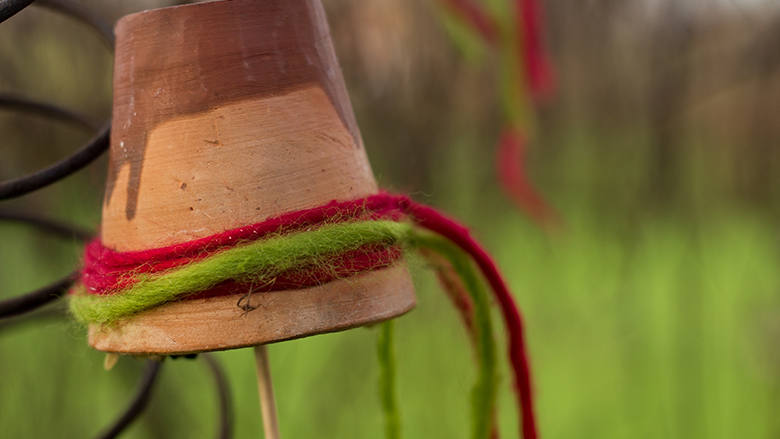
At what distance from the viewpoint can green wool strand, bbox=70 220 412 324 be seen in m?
0.51

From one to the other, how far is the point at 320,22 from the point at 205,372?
3.97 ft

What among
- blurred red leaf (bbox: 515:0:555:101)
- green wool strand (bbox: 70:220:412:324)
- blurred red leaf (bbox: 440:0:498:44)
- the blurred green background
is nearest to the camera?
green wool strand (bbox: 70:220:412:324)

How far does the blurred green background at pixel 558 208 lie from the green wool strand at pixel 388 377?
0.71m

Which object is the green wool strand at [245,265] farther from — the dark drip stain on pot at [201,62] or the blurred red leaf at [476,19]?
the blurred red leaf at [476,19]

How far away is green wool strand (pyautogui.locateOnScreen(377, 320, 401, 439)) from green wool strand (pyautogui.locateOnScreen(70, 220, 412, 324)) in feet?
0.51

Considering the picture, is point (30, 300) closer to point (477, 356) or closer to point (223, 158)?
point (223, 158)

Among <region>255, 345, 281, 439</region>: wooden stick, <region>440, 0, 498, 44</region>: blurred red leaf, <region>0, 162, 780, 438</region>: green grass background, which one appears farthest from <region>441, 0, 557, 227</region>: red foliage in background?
<region>255, 345, 281, 439</region>: wooden stick

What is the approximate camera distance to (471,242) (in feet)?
2.03

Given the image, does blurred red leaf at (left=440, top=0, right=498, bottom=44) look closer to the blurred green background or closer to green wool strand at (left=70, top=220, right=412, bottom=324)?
the blurred green background

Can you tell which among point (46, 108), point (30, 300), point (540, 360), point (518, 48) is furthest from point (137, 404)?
point (540, 360)

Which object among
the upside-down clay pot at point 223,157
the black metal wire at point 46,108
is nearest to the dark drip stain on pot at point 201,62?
the upside-down clay pot at point 223,157

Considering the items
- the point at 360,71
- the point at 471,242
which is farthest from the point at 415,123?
the point at 471,242

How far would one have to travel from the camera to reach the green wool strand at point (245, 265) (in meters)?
0.51

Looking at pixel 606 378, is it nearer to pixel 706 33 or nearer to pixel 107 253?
pixel 706 33
